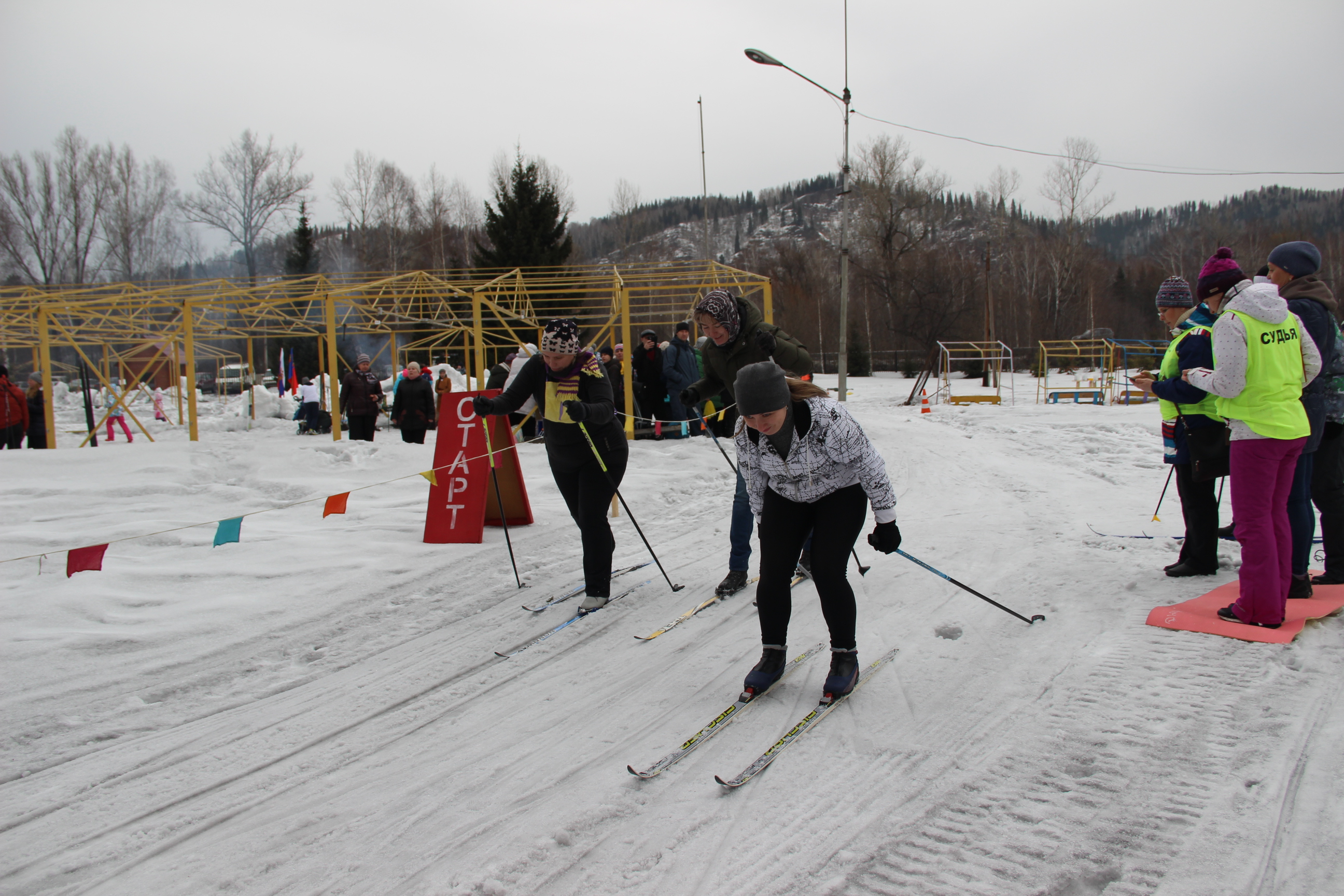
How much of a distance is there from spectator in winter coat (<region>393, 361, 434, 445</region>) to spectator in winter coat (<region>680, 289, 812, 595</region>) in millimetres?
8302

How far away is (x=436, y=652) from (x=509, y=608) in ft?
2.57

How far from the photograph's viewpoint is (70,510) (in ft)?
25.2

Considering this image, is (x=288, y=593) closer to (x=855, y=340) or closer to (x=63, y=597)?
(x=63, y=597)

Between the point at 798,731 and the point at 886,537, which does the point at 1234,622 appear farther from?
the point at 798,731

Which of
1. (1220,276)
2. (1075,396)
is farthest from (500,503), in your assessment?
(1075,396)

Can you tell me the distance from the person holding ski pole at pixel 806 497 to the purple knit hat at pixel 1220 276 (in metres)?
2.43

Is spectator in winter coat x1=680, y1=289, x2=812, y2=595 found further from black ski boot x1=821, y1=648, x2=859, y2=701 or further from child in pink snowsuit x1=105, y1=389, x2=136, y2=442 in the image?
child in pink snowsuit x1=105, y1=389, x2=136, y2=442

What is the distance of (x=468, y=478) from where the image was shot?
666 centimetres

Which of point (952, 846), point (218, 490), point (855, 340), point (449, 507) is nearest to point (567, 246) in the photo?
point (855, 340)

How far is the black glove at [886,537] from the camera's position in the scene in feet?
10.4

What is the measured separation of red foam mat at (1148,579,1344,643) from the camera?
12.1ft

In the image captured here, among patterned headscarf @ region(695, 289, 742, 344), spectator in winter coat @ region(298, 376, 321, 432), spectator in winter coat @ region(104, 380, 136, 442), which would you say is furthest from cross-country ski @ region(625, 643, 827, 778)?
spectator in winter coat @ region(104, 380, 136, 442)

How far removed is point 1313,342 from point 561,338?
13.2 feet

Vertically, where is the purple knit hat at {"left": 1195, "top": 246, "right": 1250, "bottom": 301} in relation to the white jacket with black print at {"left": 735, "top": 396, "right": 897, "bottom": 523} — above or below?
above
